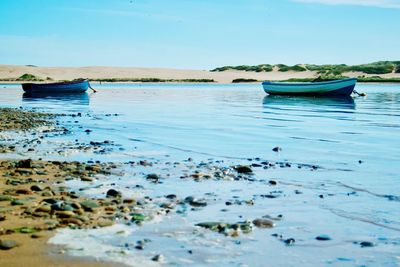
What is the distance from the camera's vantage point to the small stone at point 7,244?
21.6ft

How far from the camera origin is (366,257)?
6.73 meters

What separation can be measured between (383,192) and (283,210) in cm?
285

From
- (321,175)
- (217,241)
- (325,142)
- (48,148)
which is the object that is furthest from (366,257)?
(325,142)

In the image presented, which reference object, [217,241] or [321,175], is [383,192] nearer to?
[321,175]

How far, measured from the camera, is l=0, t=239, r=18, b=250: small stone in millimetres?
6594

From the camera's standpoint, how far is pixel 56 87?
61.4 meters

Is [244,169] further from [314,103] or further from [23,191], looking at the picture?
[314,103]

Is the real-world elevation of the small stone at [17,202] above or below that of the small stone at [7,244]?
above

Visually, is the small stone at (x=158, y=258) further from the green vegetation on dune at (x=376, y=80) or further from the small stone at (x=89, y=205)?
the green vegetation on dune at (x=376, y=80)

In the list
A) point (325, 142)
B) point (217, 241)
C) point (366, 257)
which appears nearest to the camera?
point (366, 257)

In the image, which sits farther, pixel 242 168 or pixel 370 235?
pixel 242 168

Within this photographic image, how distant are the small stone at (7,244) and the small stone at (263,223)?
137 inches

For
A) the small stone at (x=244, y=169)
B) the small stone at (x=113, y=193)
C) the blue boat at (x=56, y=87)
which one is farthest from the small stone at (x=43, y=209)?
the blue boat at (x=56, y=87)

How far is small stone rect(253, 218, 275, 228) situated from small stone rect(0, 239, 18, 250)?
3471mm
